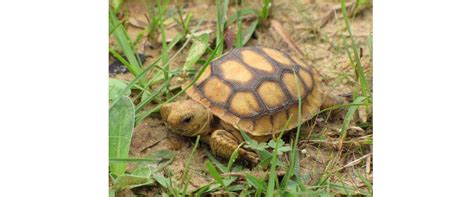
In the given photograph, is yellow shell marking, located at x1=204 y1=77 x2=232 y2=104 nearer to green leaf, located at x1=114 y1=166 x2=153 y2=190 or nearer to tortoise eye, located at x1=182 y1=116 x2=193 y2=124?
tortoise eye, located at x1=182 y1=116 x2=193 y2=124

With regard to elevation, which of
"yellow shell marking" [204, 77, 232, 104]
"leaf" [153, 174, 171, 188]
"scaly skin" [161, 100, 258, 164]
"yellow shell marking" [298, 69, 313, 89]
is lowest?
"leaf" [153, 174, 171, 188]

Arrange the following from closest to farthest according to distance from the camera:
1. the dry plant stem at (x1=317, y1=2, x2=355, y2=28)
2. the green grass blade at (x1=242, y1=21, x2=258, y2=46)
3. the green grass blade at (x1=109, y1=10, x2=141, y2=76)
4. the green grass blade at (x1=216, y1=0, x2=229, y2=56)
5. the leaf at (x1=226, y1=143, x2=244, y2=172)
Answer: the leaf at (x1=226, y1=143, x2=244, y2=172)
the green grass blade at (x1=109, y1=10, x2=141, y2=76)
the green grass blade at (x1=216, y1=0, x2=229, y2=56)
the green grass blade at (x1=242, y1=21, x2=258, y2=46)
the dry plant stem at (x1=317, y1=2, x2=355, y2=28)

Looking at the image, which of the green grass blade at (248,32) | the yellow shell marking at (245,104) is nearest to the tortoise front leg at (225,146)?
the yellow shell marking at (245,104)

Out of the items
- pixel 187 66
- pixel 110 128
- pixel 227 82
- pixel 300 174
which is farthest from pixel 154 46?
pixel 300 174

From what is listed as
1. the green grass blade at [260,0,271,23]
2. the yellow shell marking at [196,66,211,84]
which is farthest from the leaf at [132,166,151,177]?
the green grass blade at [260,0,271,23]

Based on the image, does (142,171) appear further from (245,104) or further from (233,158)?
(245,104)

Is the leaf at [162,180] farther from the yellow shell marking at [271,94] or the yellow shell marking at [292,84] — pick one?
the yellow shell marking at [292,84]

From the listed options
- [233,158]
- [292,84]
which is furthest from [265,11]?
[233,158]

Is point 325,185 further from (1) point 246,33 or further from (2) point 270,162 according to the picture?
(1) point 246,33
